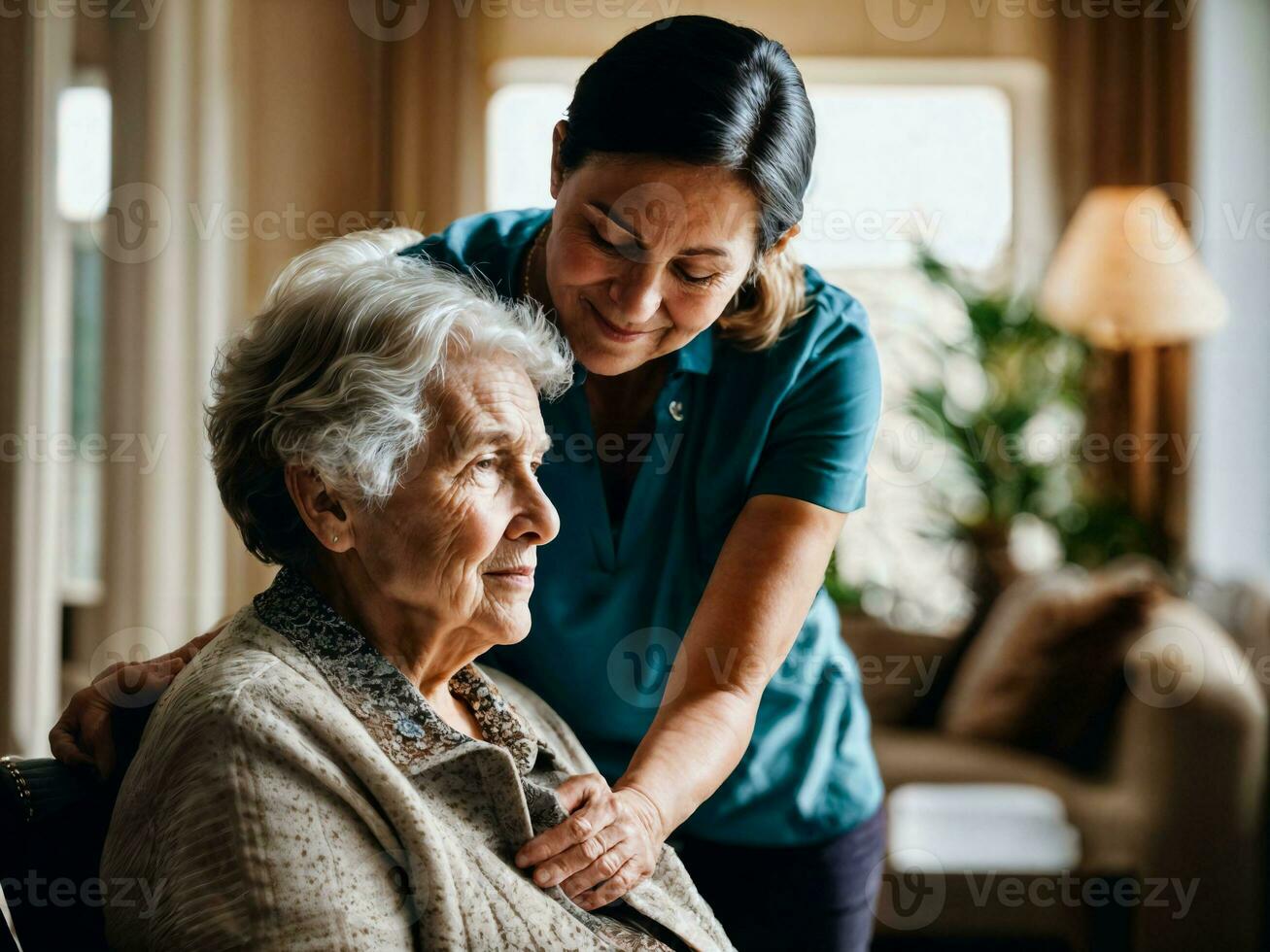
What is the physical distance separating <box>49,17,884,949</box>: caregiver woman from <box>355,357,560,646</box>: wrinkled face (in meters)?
0.14

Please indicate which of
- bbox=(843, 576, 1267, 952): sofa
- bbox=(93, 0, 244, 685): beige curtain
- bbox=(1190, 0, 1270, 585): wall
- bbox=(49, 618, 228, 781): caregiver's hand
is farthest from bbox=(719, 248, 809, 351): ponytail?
bbox=(1190, 0, 1270, 585): wall

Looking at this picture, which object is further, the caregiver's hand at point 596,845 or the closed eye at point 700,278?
the closed eye at point 700,278

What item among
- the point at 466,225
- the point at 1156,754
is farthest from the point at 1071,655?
the point at 466,225

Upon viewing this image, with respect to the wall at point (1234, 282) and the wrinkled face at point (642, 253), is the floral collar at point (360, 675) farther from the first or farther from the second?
the wall at point (1234, 282)

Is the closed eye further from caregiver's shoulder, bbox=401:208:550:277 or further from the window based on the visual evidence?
the window

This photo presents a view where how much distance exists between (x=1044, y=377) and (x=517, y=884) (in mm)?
3630

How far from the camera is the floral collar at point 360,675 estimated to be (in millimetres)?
1154

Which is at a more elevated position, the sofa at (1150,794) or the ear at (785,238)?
the ear at (785,238)

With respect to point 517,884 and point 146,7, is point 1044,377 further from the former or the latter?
point 517,884

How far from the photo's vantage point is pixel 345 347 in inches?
47.9

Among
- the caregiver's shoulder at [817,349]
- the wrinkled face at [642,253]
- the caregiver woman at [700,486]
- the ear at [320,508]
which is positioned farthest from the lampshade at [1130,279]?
the ear at [320,508]

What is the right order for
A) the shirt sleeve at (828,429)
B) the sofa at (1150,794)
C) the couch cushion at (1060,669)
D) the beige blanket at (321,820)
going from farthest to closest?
the couch cushion at (1060,669), the sofa at (1150,794), the shirt sleeve at (828,429), the beige blanket at (321,820)

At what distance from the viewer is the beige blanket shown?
0.97 meters

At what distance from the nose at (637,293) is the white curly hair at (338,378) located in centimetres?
12
